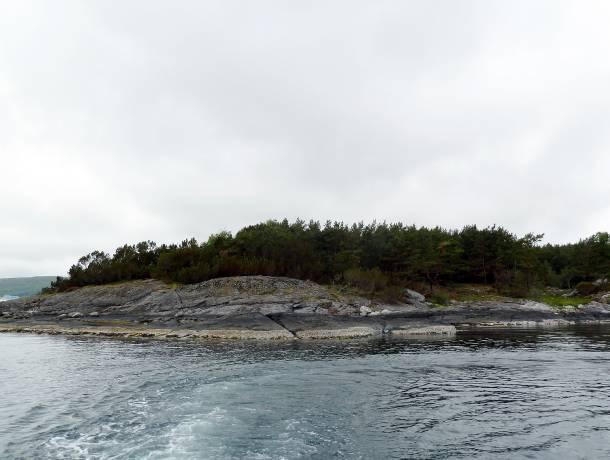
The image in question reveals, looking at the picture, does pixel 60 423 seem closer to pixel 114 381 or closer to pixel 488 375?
pixel 114 381

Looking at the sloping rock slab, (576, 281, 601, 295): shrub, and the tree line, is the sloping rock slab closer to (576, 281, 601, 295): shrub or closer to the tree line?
the tree line

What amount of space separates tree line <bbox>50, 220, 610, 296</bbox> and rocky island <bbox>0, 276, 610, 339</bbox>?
18.8 ft

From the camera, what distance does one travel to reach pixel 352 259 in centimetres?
7338

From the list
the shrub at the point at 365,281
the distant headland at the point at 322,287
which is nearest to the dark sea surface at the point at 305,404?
the distant headland at the point at 322,287

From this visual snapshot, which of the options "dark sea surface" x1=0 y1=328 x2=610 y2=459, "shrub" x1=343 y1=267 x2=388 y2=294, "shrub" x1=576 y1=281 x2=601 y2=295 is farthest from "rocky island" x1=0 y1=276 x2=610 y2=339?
"shrub" x1=576 y1=281 x2=601 y2=295

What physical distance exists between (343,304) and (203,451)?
1645 inches

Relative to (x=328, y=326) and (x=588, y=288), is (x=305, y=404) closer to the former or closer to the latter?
(x=328, y=326)

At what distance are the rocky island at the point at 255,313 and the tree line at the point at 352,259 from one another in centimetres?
573

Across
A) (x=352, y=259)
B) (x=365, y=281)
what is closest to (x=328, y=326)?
(x=365, y=281)

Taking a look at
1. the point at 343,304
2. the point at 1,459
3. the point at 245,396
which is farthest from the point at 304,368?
the point at 343,304

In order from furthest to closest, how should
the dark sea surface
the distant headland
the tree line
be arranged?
the tree line < the distant headland < the dark sea surface

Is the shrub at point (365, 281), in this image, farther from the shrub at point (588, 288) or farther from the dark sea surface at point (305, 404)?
the shrub at point (588, 288)

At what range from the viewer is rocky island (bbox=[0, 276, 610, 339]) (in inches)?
1821

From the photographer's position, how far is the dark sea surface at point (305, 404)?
1316 cm
